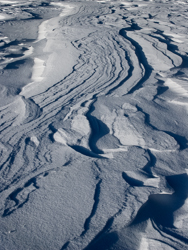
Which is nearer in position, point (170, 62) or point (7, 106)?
point (7, 106)

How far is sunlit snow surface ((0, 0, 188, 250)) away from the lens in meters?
0.96

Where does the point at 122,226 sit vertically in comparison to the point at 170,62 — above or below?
below

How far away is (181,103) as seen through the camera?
6.02 ft

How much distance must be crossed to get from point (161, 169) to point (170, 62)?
1.54 metres

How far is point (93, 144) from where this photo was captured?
138cm

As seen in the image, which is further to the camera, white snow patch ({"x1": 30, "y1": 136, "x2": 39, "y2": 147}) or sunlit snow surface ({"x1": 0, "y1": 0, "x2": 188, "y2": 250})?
white snow patch ({"x1": 30, "y1": 136, "x2": 39, "y2": 147})

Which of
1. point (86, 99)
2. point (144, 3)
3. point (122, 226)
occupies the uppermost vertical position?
point (144, 3)

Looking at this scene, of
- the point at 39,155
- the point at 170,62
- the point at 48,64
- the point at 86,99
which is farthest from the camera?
the point at 170,62

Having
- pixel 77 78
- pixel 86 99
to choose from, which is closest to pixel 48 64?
pixel 77 78

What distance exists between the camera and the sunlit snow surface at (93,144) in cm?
96

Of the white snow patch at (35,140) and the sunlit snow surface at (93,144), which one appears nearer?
the sunlit snow surface at (93,144)

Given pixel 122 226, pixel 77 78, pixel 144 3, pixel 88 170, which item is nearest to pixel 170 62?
pixel 77 78

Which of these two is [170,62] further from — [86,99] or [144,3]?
[144,3]

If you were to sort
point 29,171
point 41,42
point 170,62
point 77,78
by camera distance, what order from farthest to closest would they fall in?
1. point 41,42
2. point 170,62
3. point 77,78
4. point 29,171
